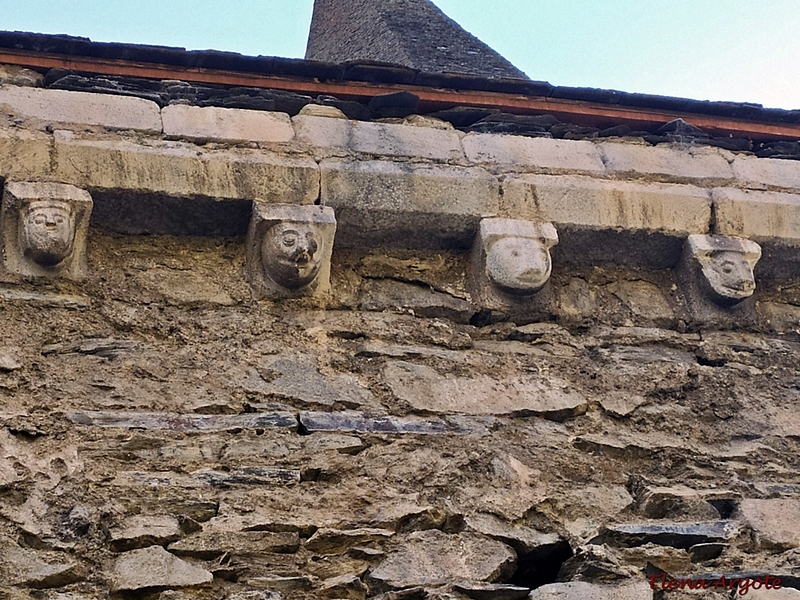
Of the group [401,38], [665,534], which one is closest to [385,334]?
[665,534]

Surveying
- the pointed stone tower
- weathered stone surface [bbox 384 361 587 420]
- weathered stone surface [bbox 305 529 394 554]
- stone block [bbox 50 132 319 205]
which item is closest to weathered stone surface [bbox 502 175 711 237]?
weathered stone surface [bbox 384 361 587 420]

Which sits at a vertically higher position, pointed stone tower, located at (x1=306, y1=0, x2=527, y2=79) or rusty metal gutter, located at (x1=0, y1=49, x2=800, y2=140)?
pointed stone tower, located at (x1=306, y1=0, x2=527, y2=79)

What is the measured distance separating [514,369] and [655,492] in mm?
725

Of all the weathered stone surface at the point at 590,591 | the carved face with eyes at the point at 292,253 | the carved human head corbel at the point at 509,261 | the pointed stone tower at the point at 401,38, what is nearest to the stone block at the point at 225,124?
the carved face with eyes at the point at 292,253

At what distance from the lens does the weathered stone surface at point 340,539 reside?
10.4 feet

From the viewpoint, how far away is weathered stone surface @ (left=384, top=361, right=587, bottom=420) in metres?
3.86

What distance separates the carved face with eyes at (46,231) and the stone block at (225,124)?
1.83 feet

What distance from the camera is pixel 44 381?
3.59 m

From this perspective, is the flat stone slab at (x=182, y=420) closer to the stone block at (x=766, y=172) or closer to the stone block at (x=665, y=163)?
the stone block at (x=665, y=163)

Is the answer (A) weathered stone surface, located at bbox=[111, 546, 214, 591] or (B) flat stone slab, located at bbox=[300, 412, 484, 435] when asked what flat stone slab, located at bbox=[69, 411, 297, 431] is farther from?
(A) weathered stone surface, located at bbox=[111, 546, 214, 591]

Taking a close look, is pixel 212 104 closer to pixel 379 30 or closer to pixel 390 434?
pixel 390 434

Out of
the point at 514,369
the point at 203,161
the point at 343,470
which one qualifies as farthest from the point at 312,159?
the point at 343,470

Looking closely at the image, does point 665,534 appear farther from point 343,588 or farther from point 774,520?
point 343,588

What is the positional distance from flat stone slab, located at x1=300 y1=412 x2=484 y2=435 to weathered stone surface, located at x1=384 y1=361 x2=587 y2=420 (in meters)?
0.08
